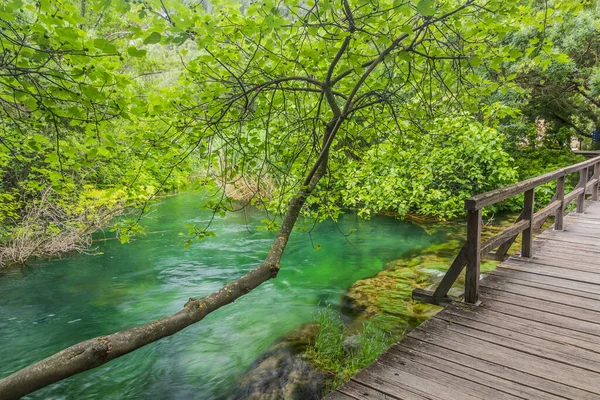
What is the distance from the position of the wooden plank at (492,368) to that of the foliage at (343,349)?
1.56 metres

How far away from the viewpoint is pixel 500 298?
366 cm

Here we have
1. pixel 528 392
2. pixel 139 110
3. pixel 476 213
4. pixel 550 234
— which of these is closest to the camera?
pixel 528 392

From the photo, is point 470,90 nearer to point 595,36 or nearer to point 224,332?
point 224,332

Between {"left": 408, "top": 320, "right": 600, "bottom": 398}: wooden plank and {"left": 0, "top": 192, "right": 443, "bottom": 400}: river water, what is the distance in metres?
2.82

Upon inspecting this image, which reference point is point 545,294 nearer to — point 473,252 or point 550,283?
point 550,283

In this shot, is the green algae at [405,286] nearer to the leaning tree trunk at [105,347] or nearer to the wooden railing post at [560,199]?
the wooden railing post at [560,199]

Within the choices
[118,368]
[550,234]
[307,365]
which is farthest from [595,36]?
[118,368]

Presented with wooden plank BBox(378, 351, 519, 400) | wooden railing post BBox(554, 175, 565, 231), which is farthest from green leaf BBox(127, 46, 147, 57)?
wooden railing post BBox(554, 175, 565, 231)

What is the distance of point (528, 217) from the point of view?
4.41 m

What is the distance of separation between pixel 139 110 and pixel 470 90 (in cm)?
300

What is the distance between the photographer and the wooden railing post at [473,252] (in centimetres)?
335

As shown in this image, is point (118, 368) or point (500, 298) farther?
point (118, 368)

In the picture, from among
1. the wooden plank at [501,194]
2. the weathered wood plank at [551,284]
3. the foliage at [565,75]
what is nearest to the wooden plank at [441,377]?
the wooden plank at [501,194]

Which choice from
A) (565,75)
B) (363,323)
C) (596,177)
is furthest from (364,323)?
(565,75)
